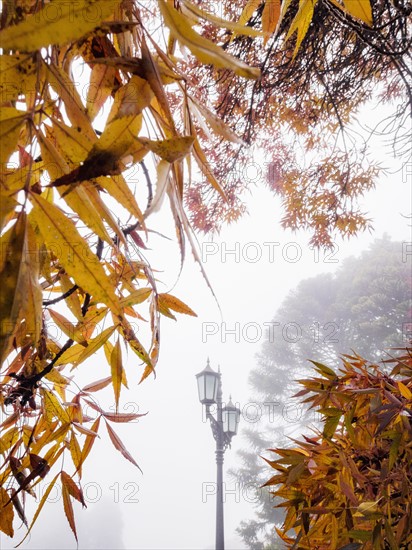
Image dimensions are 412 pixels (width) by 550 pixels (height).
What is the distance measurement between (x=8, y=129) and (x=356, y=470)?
0.54 metres

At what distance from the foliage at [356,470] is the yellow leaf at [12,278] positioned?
1.52 ft

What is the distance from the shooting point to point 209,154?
9.33 feet

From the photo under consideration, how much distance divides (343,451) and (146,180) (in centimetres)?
43

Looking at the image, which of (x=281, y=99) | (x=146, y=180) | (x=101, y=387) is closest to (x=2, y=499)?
(x=101, y=387)

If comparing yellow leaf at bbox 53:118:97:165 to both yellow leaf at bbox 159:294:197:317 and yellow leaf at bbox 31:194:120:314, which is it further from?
yellow leaf at bbox 159:294:197:317

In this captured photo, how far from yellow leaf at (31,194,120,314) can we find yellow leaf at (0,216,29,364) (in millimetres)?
20

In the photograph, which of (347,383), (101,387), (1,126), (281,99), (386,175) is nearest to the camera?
(1,126)

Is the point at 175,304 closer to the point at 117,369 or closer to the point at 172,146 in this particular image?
the point at 117,369

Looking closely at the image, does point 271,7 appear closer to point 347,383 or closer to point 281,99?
point 347,383

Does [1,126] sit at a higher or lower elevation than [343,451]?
higher

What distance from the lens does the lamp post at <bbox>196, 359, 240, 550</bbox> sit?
12.9 ft

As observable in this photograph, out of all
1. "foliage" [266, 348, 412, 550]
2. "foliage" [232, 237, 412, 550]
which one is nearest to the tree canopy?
"foliage" [266, 348, 412, 550]

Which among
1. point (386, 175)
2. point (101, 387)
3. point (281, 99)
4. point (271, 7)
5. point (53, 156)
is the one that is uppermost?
point (281, 99)

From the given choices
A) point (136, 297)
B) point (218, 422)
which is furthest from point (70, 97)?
point (218, 422)
